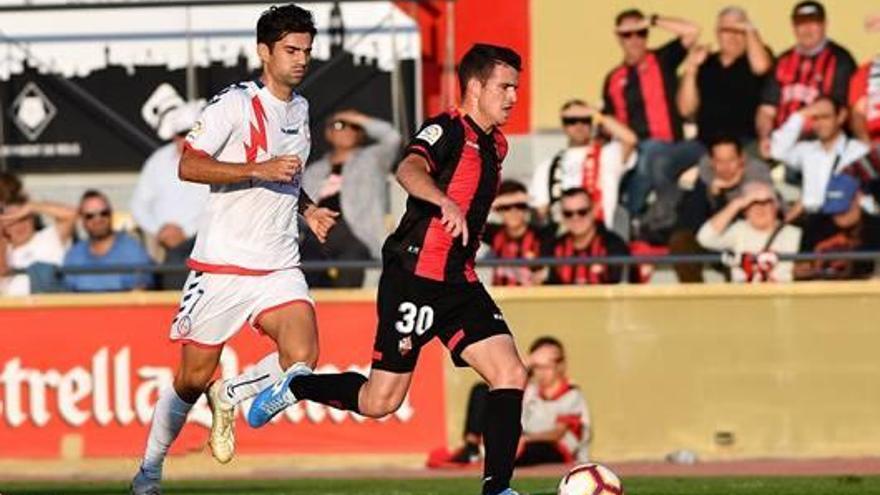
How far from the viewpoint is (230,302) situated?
40.1 ft

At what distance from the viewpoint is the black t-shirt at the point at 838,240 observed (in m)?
18.4

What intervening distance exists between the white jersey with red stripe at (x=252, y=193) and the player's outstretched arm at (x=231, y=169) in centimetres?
24

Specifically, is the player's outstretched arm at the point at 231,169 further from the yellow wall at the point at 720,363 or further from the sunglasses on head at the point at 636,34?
the sunglasses on head at the point at 636,34

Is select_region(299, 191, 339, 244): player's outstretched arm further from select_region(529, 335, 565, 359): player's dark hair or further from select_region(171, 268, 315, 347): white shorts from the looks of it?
select_region(529, 335, 565, 359): player's dark hair

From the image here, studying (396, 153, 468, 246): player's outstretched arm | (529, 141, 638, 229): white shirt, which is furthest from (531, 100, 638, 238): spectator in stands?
(396, 153, 468, 246): player's outstretched arm

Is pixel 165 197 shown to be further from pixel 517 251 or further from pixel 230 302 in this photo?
pixel 230 302

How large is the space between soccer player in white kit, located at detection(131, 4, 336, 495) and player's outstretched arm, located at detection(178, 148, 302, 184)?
0.24m

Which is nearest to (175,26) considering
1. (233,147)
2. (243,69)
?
(243,69)

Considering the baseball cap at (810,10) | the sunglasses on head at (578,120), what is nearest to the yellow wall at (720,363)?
the sunglasses on head at (578,120)

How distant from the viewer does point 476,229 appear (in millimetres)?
11461

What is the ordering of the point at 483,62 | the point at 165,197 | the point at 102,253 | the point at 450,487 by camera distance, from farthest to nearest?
the point at 165,197, the point at 102,253, the point at 450,487, the point at 483,62

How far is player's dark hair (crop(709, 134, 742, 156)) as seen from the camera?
18.5m

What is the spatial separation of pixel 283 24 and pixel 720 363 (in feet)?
24.4

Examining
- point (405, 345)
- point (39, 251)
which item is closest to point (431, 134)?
point (405, 345)
